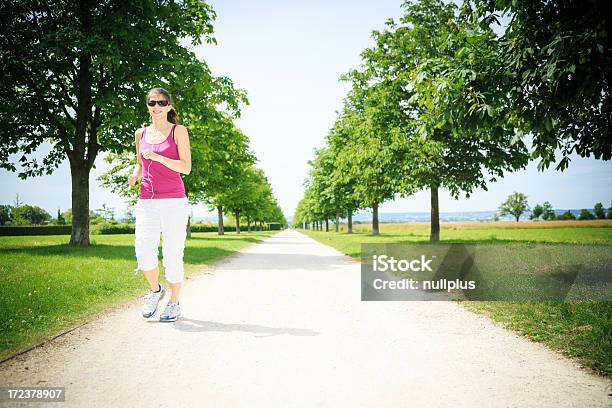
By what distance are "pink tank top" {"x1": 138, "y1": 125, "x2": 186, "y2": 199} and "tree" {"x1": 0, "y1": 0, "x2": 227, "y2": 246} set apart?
9.41m

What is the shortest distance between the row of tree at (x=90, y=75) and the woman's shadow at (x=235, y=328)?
34.7ft

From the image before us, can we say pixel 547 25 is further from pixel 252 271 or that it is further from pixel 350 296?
pixel 252 271

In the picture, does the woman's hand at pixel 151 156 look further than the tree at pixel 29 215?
No

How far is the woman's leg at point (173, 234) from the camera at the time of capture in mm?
4431

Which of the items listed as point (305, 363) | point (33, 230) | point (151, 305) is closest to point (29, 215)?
point (33, 230)

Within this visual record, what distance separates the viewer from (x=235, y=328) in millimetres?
4473

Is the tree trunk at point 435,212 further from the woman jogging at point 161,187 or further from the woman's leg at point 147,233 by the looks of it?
the woman's leg at point 147,233

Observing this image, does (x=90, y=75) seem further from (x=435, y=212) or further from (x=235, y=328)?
(x=435, y=212)

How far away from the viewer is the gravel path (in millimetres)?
2699

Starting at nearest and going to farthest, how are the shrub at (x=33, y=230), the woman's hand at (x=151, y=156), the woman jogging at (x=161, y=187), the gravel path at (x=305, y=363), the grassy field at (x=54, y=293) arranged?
the gravel path at (x=305, y=363), the woman's hand at (x=151, y=156), the grassy field at (x=54, y=293), the woman jogging at (x=161, y=187), the shrub at (x=33, y=230)

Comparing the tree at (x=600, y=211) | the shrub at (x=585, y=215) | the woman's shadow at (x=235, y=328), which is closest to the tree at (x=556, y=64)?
the woman's shadow at (x=235, y=328)

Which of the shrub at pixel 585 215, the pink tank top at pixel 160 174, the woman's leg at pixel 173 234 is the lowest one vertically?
the shrub at pixel 585 215

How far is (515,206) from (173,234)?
6175 inches

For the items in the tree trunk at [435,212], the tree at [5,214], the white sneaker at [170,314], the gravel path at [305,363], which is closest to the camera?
the gravel path at [305,363]
